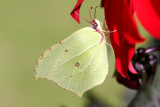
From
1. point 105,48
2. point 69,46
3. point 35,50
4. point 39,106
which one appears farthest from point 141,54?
point 35,50

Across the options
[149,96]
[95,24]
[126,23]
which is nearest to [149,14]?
[126,23]

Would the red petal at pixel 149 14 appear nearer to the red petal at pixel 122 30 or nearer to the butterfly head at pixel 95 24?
the red petal at pixel 122 30

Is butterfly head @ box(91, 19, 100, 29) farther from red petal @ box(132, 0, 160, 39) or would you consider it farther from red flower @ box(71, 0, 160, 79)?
red petal @ box(132, 0, 160, 39)

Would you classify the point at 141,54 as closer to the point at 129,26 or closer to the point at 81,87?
the point at 81,87

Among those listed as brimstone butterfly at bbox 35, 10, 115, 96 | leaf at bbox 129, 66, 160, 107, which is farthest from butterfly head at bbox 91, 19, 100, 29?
leaf at bbox 129, 66, 160, 107

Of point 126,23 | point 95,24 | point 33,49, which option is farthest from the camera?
point 33,49

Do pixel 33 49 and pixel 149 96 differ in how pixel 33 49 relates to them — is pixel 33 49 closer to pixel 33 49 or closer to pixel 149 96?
pixel 33 49

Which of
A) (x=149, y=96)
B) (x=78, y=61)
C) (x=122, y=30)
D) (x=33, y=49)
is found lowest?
(x=33, y=49)

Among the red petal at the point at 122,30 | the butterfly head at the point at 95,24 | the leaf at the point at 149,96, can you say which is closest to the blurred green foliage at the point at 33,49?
the leaf at the point at 149,96
